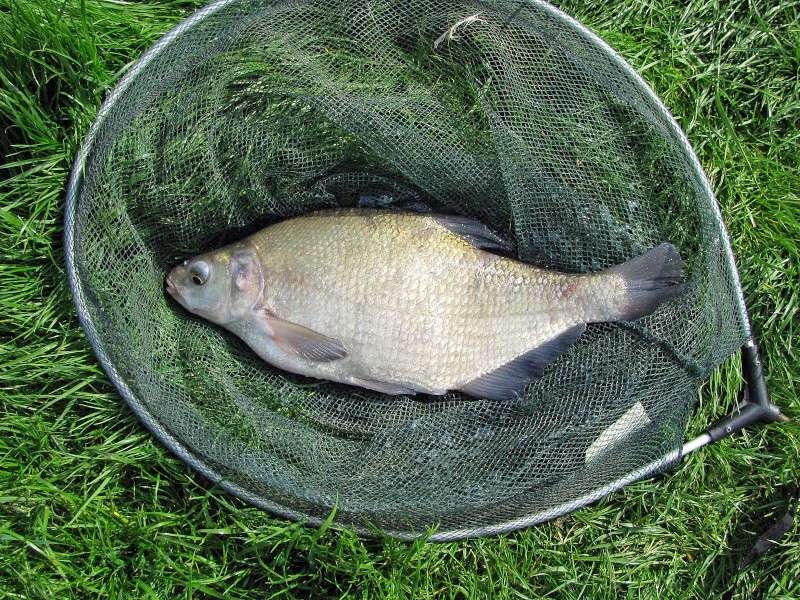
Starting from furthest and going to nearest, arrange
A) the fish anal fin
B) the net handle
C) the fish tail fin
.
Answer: the net handle, the fish anal fin, the fish tail fin

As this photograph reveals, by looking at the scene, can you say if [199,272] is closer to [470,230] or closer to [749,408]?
[470,230]

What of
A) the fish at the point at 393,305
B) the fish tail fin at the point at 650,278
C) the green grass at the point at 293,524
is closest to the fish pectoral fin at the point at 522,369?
the fish at the point at 393,305

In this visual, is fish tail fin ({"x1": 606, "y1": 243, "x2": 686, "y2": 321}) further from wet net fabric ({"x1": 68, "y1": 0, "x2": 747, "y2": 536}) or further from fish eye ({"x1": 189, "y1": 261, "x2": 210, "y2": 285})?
fish eye ({"x1": 189, "y1": 261, "x2": 210, "y2": 285})

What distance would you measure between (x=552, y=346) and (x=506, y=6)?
1.03 metres

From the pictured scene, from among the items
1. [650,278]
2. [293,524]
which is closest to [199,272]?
[293,524]

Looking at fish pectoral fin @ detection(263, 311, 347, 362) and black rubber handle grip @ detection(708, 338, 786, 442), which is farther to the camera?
black rubber handle grip @ detection(708, 338, 786, 442)

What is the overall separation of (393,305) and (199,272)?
0.59 meters

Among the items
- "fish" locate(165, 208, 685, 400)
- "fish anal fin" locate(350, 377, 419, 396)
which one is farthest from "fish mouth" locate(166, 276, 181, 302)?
"fish anal fin" locate(350, 377, 419, 396)

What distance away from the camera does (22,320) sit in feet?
7.39

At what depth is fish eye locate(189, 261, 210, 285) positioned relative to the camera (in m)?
2.22

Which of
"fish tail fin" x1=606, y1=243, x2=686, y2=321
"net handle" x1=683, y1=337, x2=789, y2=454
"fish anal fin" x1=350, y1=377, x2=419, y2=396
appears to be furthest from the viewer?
"net handle" x1=683, y1=337, x2=789, y2=454

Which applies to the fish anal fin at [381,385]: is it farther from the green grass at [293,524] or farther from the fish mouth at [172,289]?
the fish mouth at [172,289]

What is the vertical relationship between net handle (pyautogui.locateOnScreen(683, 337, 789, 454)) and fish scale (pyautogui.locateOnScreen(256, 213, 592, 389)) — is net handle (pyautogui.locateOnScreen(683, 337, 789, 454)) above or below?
below

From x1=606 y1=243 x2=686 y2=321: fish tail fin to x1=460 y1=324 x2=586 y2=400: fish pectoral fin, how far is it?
0.17 m
